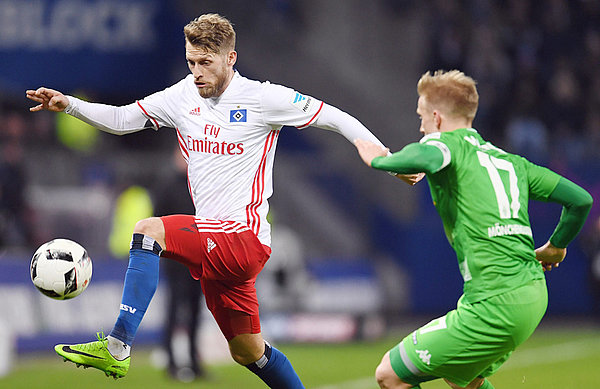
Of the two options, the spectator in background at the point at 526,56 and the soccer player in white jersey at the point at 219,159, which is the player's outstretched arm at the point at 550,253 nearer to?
the soccer player in white jersey at the point at 219,159

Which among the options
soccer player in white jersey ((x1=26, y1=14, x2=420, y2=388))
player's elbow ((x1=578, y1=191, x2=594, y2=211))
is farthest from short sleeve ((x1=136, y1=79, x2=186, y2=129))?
player's elbow ((x1=578, y1=191, x2=594, y2=211))

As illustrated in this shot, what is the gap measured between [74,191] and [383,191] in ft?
16.5

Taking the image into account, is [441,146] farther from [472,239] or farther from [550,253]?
[550,253]

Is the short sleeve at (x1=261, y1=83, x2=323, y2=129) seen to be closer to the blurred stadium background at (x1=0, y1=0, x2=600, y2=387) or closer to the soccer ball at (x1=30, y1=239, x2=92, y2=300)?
the soccer ball at (x1=30, y1=239, x2=92, y2=300)

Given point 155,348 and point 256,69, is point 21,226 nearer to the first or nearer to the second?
point 155,348

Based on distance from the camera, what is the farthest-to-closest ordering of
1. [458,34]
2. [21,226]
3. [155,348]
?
[458,34] < [21,226] < [155,348]

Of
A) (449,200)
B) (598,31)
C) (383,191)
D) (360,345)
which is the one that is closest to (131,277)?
(449,200)

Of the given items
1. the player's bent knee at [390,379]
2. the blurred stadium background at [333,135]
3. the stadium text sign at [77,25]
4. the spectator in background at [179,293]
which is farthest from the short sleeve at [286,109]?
the stadium text sign at [77,25]

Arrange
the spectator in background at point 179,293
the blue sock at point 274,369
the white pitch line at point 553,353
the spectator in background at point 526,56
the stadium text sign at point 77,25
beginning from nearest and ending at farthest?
the blue sock at point 274,369 → the spectator in background at point 179,293 → the white pitch line at point 553,353 → the stadium text sign at point 77,25 → the spectator in background at point 526,56

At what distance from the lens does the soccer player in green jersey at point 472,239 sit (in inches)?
192

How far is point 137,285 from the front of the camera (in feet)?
17.9

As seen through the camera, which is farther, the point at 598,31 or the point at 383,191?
the point at 598,31

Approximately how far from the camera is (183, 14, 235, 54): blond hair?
554 centimetres

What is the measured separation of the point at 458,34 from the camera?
681 inches
